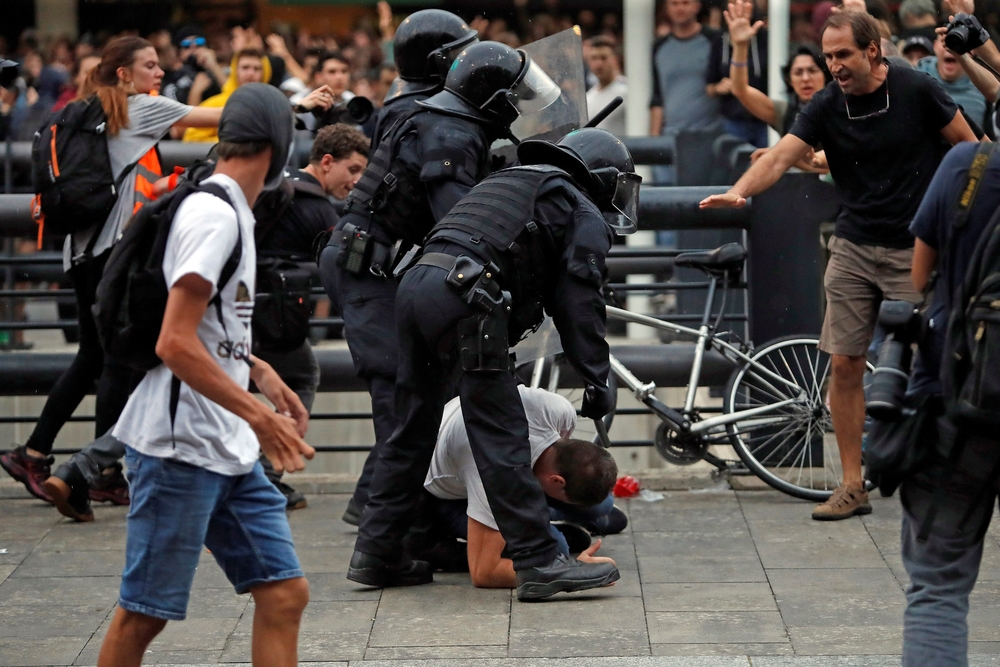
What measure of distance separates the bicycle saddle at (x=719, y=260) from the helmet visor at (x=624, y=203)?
4.31ft

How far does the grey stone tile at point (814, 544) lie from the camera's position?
5352 millimetres

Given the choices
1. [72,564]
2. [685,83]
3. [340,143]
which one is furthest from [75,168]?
[685,83]

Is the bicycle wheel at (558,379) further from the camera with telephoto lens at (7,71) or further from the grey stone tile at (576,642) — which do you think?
the camera with telephoto lens at (7,71)

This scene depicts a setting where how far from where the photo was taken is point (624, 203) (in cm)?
502

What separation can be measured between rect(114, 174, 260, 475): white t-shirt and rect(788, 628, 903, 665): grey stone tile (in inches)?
76.7

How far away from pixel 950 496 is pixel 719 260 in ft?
10.1

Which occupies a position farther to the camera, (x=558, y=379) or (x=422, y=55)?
(x=558, y=379)

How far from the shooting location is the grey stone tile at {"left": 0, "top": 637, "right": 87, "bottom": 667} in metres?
4.36

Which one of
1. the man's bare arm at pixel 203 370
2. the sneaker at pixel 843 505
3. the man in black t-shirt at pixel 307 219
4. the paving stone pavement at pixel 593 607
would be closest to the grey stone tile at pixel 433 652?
the paving stone pavement at pixel 593 607

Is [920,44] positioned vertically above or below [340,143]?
above

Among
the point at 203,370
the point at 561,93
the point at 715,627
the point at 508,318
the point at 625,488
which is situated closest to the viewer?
the point at 203,370

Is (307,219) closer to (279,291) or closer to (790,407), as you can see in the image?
(279,291)

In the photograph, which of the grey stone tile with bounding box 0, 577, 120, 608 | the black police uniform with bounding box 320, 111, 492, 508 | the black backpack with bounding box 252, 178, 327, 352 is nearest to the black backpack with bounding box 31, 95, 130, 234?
the black backpack with bounding box 252, 178, 327, 352

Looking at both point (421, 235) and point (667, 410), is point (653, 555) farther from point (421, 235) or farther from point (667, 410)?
point (421, 235)
